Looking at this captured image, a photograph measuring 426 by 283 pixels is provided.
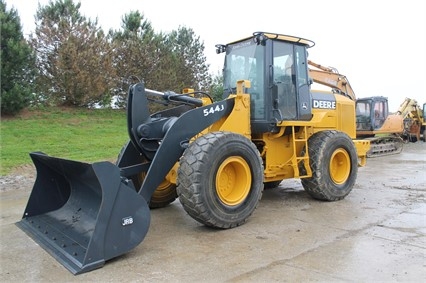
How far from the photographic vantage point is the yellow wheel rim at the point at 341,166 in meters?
6.60

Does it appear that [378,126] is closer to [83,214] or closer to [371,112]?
[371,112]

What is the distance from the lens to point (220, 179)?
4871 millimetres

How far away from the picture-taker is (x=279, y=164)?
6.16m

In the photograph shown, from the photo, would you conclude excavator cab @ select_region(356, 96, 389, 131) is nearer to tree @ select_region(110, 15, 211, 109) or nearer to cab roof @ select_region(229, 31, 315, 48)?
tree @ select_region(110, 15, 211, 109)

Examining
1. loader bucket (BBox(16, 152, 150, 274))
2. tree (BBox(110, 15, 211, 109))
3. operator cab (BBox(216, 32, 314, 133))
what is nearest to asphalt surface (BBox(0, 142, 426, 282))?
loader bucket (BBox(16, 152, 150, 274))

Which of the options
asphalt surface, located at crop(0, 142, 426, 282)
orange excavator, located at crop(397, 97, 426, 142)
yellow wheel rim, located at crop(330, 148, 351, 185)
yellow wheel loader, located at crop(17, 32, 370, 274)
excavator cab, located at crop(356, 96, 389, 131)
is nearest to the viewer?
asphalt surface, located at crop(0, 142, 426, 282)

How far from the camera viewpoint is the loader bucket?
11.9 ft

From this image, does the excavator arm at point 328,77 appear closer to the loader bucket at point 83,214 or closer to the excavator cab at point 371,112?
the excavator cab at point 371,112

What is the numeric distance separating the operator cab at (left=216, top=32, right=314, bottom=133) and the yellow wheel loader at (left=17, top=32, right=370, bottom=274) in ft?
0.05

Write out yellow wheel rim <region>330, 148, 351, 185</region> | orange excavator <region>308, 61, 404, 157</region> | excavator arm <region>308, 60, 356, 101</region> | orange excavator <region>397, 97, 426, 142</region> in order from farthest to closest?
orange excavator <region>397, 97, 426, 142</region> → orange excavator <region>308, 61, 404, 157</region> → excavator arm <region>308, 60, 356, 101</region> → yellow wheel rim <region>330, 148, 351, 185</region>

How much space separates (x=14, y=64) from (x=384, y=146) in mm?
14551

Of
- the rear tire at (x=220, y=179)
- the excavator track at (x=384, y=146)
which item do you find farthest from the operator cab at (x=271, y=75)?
the excavator track at (x=384, y=146)

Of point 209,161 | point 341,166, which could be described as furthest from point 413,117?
point 209,161

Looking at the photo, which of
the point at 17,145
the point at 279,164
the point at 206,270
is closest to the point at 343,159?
the point at 279,164
